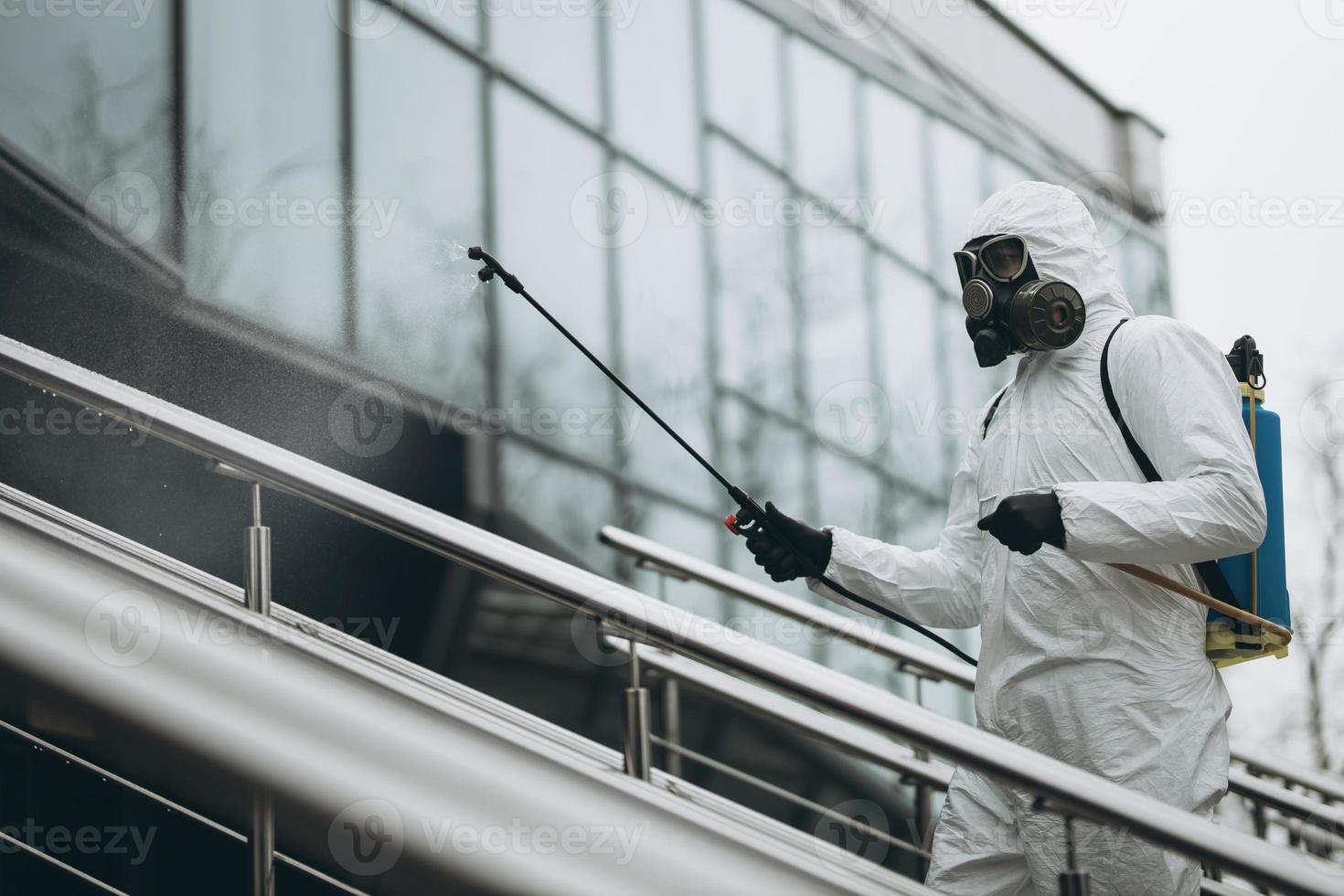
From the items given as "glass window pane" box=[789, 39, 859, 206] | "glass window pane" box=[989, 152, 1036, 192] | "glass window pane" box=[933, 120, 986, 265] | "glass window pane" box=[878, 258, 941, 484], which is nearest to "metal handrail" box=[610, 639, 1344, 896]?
"glass window pane" box=[878, 258, 941, 484]

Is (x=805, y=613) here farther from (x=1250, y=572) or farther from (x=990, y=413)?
(x=1250, y=572)

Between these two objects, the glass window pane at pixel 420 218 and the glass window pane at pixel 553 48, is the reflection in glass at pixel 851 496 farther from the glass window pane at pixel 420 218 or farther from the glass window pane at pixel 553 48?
the glass window pane at pixel 420 218

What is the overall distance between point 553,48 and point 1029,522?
3.25m

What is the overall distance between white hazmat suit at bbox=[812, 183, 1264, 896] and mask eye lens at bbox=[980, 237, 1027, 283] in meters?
0.02

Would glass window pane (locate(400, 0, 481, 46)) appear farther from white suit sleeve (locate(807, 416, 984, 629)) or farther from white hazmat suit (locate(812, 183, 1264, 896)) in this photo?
white suit sleeve (locate(807, 416, 984, 629))

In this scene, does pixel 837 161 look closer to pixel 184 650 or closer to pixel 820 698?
pixel 820 698

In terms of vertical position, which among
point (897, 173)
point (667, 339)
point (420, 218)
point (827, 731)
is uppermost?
point (897, 173)

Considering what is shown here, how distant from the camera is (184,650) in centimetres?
116

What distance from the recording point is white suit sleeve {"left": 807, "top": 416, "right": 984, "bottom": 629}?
259 cm

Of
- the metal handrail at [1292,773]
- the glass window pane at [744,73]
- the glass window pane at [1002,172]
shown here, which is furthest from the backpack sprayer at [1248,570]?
the glass window pane at [1002,172]

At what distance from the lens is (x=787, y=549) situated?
102 inches

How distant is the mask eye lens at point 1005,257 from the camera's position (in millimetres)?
2418

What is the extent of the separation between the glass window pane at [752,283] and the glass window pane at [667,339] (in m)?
0.17

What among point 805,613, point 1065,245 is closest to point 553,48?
point 805,613
